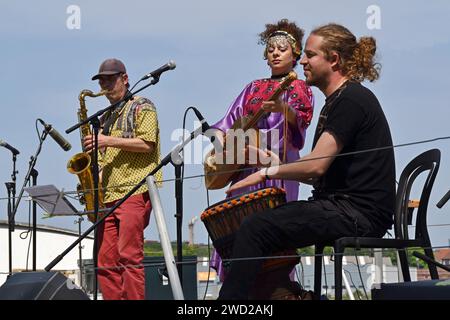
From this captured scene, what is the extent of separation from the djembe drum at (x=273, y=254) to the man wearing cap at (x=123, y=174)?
1.06 metres

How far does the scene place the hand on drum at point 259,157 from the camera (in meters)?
4.37

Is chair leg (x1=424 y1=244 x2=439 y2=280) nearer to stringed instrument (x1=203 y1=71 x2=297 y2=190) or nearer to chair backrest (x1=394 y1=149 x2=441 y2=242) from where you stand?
chair backrest (x1=394 y1=149 x2=441 y2=242)

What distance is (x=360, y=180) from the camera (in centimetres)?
368

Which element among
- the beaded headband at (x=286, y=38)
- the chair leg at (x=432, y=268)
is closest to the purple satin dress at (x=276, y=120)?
the beaded headband at (x=286, y=38)

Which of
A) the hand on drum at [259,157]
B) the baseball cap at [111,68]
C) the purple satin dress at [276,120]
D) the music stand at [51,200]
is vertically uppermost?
the baseball cap at [111,68]

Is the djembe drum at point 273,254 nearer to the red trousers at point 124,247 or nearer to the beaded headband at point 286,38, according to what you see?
the red trousers at point 124,247

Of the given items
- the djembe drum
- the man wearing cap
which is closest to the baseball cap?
the man wearing cap

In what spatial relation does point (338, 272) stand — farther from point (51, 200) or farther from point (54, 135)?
point (54, 135)

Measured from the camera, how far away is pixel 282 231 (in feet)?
11.8

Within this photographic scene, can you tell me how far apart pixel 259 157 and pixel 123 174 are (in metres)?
1.00

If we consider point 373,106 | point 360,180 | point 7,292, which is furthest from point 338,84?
point 7,292

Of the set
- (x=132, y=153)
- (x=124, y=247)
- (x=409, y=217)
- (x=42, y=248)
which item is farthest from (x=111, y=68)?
(x=409, y=217)

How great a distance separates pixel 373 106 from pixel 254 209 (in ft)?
2.06
